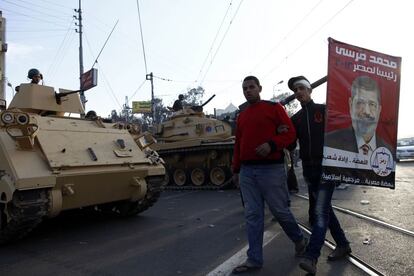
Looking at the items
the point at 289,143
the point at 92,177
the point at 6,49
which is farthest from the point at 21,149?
the point at 6,49

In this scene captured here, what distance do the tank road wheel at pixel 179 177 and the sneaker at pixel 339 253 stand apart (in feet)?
34.3

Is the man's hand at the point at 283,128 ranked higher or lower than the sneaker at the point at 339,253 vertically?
higher

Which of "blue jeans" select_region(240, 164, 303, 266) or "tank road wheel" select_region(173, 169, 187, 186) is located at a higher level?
"blue jeans" select_region(240, 164, 303, 266)

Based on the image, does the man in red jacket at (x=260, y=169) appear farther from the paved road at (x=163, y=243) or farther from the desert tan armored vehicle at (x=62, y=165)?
the desert tan armored vehicle at (x=62, y=165)

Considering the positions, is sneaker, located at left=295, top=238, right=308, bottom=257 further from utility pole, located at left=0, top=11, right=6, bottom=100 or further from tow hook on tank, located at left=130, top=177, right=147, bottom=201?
utility pole, located at left=0, top=11, right=6, bottom=100

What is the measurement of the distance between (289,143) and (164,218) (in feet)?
13.1

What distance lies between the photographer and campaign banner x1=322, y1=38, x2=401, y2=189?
14.3 ft

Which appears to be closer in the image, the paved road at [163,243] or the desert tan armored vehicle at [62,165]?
the paved road at [163,243]

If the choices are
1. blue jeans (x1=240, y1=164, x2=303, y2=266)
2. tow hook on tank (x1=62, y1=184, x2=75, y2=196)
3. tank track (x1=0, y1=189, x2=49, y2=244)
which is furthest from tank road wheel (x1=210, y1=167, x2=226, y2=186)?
blue jeans (x1=240, y1=164, x2=303, y2=266)

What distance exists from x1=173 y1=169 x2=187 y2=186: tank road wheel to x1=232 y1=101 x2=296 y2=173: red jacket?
10566mm

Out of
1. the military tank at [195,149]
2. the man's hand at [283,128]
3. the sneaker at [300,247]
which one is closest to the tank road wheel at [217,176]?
the military tank at [195,149]

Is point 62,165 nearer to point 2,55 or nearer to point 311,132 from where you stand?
point 311,132

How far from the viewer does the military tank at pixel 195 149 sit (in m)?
14.2

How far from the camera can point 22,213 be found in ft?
18.9
